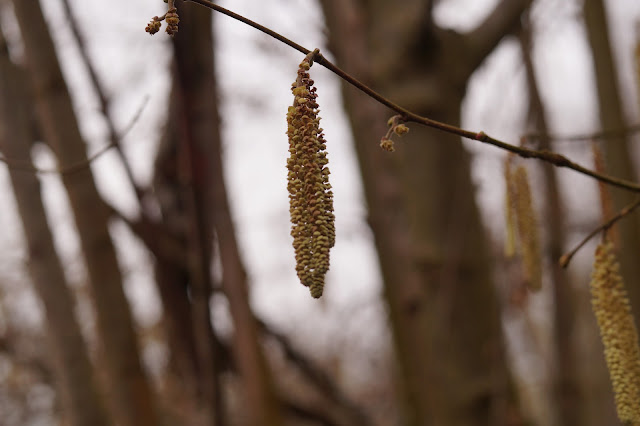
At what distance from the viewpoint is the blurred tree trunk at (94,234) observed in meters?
1.50

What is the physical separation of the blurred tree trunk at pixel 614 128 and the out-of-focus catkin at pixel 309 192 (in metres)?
1.52

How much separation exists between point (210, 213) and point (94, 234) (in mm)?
295

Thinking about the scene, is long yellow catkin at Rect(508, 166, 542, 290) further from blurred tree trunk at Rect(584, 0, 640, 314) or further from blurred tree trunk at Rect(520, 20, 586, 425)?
blurred tree trunk at Rect(520, 20, 586, 425)

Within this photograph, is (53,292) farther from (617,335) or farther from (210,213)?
(617,335)

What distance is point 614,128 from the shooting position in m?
1.90

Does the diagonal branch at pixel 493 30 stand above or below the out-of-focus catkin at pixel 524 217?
above

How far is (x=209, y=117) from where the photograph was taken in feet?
5.08

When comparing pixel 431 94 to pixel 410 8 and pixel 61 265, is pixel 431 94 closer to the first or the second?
pixel 410 8

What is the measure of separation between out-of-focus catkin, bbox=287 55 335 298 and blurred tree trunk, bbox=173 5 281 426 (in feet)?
3.09

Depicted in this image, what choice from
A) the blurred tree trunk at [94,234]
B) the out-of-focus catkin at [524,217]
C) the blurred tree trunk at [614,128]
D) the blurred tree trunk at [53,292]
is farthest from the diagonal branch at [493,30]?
the blurred tree trunk at [53,292]

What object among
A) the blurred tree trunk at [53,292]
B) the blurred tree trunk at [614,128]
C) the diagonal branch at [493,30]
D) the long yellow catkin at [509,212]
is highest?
the diagonal branch at [493,30]

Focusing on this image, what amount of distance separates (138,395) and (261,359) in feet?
1.09

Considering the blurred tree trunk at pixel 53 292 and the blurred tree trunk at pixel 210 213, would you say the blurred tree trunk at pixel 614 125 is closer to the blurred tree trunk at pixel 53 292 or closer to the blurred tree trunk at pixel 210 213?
the blurred tree trunk at pixel 210 213

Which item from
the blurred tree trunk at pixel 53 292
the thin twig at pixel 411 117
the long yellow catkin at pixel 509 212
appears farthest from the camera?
the blurred tree trunk at pixel 53 292
